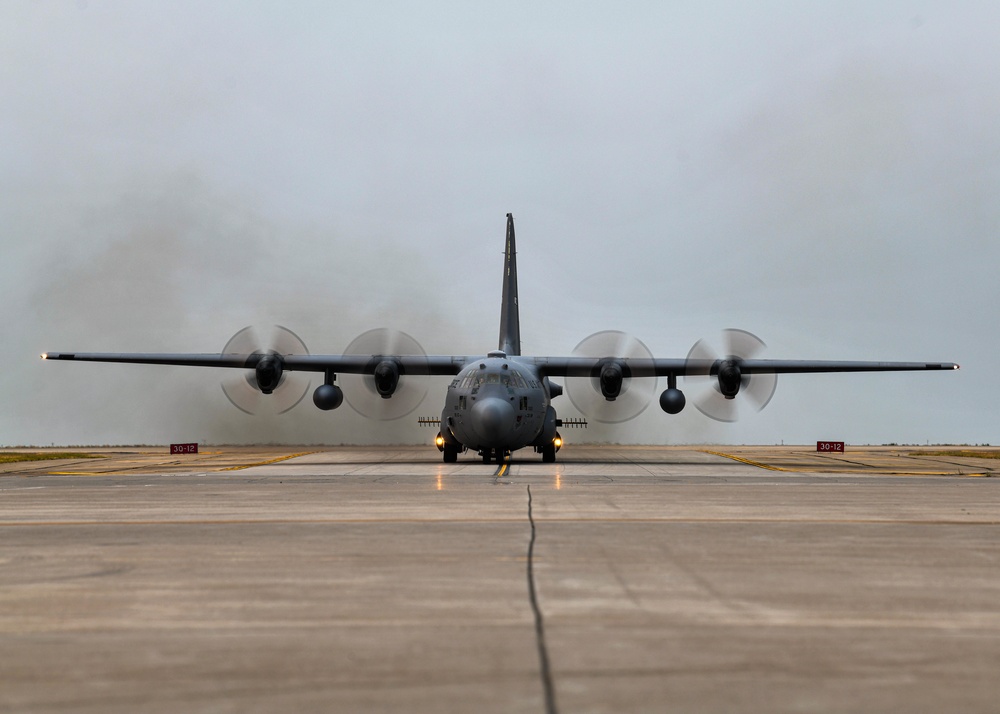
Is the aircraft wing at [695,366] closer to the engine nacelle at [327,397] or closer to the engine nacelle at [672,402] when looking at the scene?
the engine nacelle at [672,402]

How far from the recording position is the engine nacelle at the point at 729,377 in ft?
132

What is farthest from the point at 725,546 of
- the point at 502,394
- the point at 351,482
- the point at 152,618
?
the point at 502,394

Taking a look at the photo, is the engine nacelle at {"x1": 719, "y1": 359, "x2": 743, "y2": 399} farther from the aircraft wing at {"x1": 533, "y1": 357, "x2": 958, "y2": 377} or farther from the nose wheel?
the nose wheel

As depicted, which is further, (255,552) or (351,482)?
(351,482)

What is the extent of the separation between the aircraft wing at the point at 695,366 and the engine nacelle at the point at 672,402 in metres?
1.97


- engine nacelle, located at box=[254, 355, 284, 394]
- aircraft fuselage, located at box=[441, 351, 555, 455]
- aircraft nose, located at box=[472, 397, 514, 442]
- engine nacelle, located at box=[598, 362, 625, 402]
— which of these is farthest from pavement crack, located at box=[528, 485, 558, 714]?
engine nacelle, located at box=[254, 355, 284, 394]

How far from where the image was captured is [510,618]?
21.6 ft

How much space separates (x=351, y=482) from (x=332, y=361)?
65.1 ft

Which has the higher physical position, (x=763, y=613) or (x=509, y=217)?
(x=509, y=217)

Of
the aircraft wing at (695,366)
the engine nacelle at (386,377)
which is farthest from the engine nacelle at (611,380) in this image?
the engine nacelle at (386,377)

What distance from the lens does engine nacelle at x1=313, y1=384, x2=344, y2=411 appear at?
3956 cm

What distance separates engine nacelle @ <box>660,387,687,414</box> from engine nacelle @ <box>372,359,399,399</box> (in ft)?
39.3

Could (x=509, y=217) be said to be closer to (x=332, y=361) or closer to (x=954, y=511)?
(x=332, y=361)

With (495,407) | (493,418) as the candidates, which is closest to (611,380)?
(495,407)
